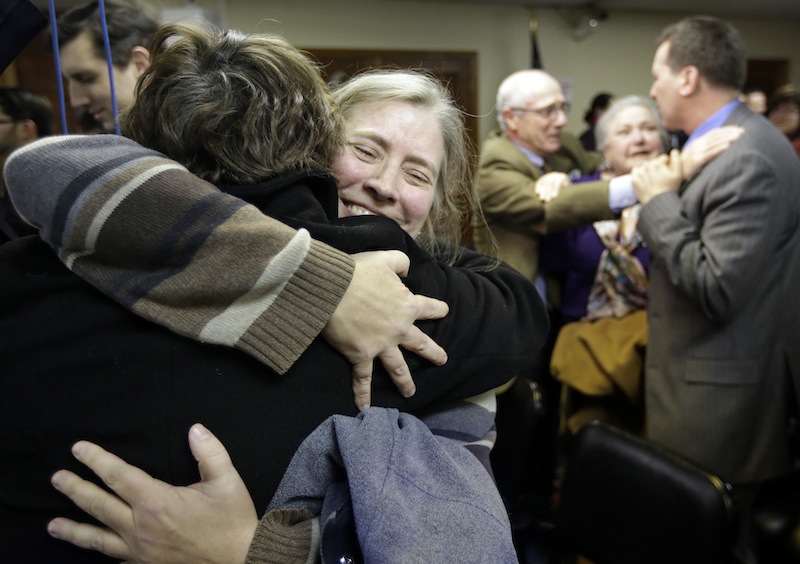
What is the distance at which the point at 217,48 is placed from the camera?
28.8 inches

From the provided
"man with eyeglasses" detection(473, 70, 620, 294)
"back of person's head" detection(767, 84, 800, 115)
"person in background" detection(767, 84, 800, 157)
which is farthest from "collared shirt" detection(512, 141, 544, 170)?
"back of person's head" detection(767, 84, 800, 115)

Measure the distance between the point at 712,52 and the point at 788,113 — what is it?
119 inches

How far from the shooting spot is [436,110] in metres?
1.14

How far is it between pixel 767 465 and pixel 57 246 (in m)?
2.20

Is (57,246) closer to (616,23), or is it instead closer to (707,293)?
(707,293)

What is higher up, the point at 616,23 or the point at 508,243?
the point at 616,23

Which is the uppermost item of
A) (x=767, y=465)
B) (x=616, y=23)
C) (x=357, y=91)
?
(x=616, y=23)

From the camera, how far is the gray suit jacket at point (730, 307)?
1835mm

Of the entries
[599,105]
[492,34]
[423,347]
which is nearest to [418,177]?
[423,347]

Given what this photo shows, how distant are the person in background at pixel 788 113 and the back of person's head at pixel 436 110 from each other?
420 cm

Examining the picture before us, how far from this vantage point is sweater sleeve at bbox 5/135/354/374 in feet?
2.07

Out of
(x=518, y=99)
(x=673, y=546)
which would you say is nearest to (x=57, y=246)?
(x=673, y=546)

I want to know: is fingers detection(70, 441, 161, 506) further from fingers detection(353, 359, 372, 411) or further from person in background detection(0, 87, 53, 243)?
person in background detection(0, 87, 53, 243)

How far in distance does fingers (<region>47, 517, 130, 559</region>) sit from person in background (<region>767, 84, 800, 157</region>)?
16.5 ft
